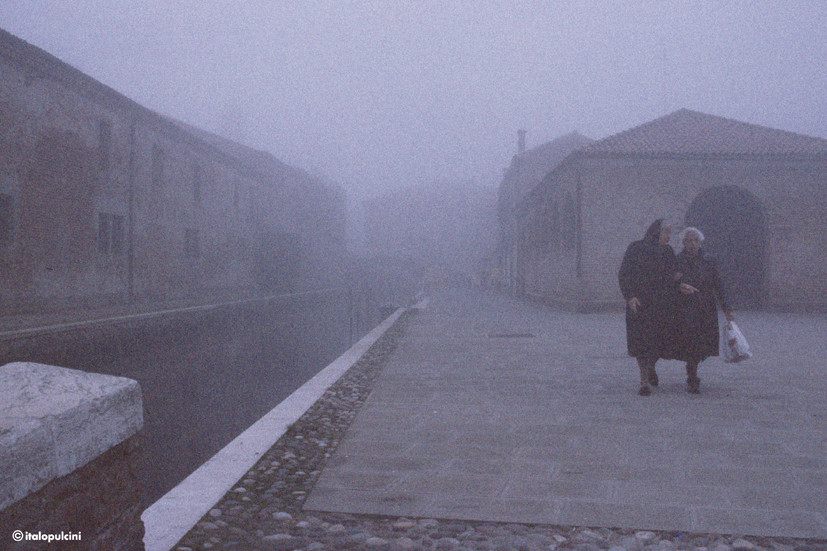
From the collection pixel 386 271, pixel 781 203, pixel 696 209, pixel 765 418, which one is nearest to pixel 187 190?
pixel 696 209

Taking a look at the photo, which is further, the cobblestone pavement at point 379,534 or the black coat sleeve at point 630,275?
the black coat sleeve at point 630,275

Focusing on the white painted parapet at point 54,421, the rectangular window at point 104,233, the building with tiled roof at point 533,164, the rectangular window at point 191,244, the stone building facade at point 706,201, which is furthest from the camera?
the building with tiled roof at point 533,164

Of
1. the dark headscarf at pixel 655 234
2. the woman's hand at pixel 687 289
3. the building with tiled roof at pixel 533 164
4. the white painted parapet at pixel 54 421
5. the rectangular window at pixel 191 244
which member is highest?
the building with tiled roof at pixel 533 164

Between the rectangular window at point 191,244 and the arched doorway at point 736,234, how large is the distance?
65.4ft

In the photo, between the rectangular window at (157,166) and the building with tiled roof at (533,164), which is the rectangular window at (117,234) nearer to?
the rectangular window at (157,166)

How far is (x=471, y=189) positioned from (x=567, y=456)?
121m

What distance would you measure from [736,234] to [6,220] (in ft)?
68.2

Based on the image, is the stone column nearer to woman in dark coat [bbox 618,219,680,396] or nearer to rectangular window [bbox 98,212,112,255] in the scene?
woman in dark coat [bbox 618,219,680,396]

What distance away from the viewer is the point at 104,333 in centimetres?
1459

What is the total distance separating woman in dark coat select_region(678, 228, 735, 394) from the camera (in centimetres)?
615

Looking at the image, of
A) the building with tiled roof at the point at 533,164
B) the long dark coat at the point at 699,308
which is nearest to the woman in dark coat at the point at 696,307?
the long dark coat at the point at 699,308

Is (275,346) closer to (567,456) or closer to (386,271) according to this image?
(567,456)

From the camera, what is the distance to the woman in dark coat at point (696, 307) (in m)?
6.15

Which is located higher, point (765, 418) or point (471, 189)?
point (471, 189)
